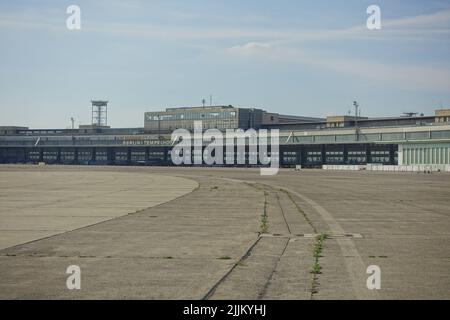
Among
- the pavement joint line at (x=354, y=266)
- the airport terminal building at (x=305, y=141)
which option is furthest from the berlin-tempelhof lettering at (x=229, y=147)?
the pavement joint line at (x=354, y=266)

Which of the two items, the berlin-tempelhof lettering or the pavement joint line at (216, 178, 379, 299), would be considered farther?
the berlin-tempelhof lettering

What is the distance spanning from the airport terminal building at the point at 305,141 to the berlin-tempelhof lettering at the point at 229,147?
2.65 metres

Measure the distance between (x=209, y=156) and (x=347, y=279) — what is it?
159 metres

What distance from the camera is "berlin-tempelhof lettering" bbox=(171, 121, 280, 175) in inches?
6304

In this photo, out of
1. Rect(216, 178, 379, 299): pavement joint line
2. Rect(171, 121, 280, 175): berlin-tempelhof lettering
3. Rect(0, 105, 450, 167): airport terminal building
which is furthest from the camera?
Rect(171, 121, 280, 175): berlin-tempelhof lettering

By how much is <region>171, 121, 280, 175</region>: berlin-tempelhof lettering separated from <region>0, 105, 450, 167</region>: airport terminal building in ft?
8.70

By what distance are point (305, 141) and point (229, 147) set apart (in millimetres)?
23126

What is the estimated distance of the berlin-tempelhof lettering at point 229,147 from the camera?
16012 centimetres

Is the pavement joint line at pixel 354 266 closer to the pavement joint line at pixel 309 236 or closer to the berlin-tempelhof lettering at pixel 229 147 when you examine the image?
the pavement joint line at pixel 309 236

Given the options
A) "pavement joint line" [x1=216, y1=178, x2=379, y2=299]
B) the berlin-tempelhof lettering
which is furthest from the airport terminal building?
"pavement joint line" [x1=216, y1=178, x2=379, y2=299]

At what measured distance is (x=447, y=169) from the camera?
11319 centimetres

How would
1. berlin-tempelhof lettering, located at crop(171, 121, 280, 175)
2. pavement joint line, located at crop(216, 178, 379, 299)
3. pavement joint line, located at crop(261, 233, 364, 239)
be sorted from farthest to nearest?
1. berlin-tempelhof lettering, located at crop(171, 121, 280, 175)
2. pavement joint line, located at crop(261, 233, 364, 239)
3. pavement joint line, located at crop(216, 178, 379, 299)

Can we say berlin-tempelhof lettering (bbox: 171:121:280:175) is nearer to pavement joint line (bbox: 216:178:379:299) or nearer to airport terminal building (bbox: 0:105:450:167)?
airport terminal building (bbox: 0:105:450:167)

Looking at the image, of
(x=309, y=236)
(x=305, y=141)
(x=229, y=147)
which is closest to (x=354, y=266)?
(x=309, y=236)
